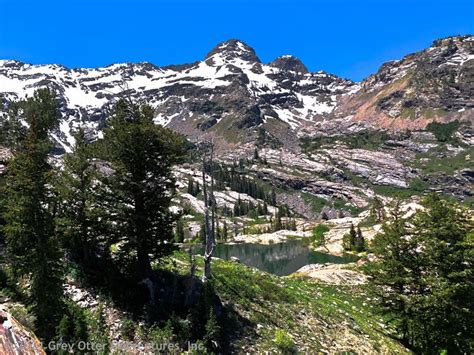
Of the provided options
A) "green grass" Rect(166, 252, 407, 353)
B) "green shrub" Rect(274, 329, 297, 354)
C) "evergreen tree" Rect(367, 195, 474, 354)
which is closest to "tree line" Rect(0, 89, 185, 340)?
"green grass" Rect(166, 252, 407, 353)

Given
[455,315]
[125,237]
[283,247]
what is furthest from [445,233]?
[283,247]

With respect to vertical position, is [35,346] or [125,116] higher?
[125,116]

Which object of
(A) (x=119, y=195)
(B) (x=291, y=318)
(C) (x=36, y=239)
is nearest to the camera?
(C) (x=36, y=239)

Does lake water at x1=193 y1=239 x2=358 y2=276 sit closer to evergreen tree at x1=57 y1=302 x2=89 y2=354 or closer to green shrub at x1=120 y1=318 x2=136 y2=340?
green shrub at x1=120 y1=318 x2=136 y2=340

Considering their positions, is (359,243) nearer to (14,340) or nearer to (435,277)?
(435,277)

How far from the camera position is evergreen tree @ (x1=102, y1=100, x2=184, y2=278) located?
29156 millimetres

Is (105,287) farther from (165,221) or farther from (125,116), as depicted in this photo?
(125,116)

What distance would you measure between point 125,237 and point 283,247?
158273 mm

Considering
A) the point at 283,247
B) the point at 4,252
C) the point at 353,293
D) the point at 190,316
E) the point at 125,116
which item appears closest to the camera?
the point at 190,316

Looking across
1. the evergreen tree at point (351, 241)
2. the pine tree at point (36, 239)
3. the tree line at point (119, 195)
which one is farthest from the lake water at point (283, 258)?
the pine tree at point (36, 239)

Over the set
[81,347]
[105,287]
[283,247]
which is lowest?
[283,247]

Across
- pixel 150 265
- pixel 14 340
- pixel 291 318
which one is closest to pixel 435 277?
pixel 291 318

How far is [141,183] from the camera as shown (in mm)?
29438

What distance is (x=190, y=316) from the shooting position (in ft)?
87.5
